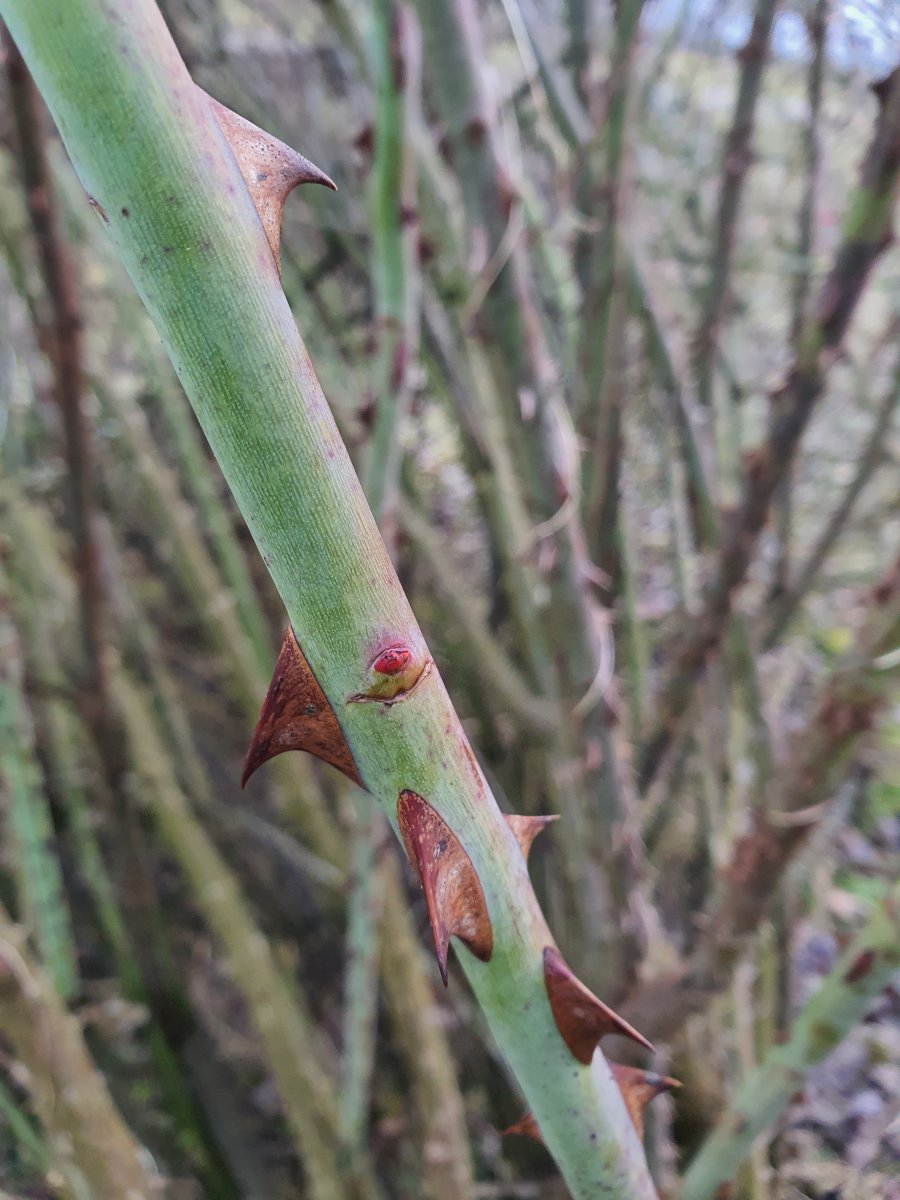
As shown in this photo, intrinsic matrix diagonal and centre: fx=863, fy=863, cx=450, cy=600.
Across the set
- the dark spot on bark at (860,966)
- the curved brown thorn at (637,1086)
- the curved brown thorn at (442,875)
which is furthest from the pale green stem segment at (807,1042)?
the curved brown thorn at (442,875)

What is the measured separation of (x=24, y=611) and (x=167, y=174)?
3.49 feet

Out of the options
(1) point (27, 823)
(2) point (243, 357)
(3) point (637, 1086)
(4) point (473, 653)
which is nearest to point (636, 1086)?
(3) point (637, 1086)

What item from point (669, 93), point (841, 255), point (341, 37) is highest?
point (669, 93)

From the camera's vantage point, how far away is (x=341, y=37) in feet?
2.64

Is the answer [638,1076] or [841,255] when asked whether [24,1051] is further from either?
[841,255]

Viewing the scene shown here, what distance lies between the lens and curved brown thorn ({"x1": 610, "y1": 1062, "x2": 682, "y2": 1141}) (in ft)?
1.08

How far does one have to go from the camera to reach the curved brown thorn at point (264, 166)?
0.20 meters

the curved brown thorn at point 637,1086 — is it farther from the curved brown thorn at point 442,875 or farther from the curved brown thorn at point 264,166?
the curved brown thorn at point 264,166

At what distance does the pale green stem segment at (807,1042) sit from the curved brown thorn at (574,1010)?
9.4 inches

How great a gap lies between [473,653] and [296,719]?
769mm

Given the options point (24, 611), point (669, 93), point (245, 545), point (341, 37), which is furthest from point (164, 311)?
point (669, 93)

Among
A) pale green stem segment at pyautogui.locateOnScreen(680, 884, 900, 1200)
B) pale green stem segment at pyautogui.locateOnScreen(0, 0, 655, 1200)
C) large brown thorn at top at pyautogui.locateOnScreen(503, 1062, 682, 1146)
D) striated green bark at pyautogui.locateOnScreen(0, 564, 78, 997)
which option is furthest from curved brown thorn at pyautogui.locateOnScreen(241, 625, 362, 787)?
striated green bark at pyautogui.locateOnScreen(0, 564, 78, 997)

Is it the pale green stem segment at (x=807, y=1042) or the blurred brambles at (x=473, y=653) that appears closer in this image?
the pale green stem segment at (x=807, y=1042)

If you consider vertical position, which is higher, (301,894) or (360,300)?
(360,300)
